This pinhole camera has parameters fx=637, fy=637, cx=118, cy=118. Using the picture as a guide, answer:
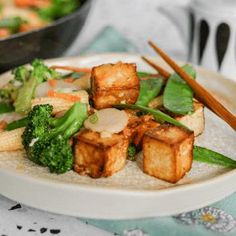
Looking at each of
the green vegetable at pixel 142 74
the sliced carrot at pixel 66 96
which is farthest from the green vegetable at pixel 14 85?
the green vegetable at pixel 142 74

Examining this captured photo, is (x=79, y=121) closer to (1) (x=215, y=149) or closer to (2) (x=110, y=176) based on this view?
(2) (x=110, y=176)

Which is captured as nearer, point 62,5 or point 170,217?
point 170,217

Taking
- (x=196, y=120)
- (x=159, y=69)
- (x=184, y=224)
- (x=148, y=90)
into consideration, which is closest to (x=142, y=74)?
(x=159, y=69)

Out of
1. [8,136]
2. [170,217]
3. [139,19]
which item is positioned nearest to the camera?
[170,217]

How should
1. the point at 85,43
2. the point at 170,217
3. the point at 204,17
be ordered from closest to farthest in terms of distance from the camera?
the point at 170,217
the point at 204,17
the point at 85,43

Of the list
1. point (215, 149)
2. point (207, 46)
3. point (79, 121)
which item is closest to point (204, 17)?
point (207, 46)

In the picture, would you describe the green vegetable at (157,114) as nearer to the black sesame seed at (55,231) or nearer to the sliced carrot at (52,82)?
the sliced carrot at (52,82)

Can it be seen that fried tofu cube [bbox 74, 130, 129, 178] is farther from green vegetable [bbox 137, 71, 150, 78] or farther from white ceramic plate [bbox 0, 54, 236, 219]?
green vegetable [bbox 137, 71, 150, 78]
